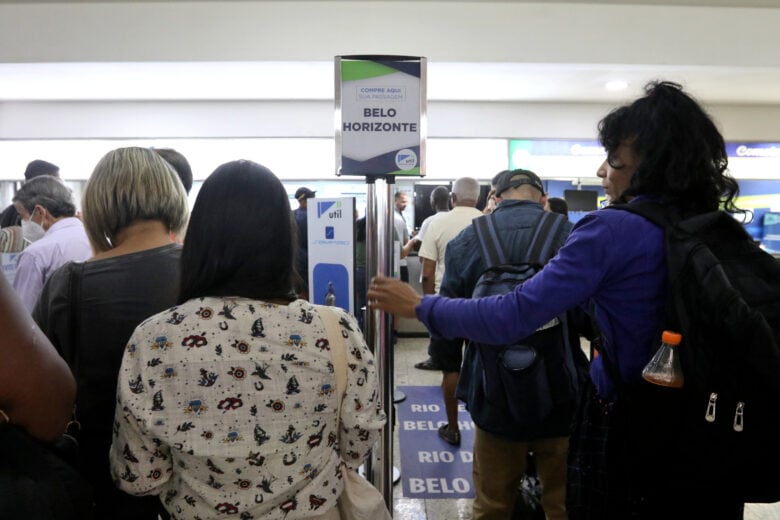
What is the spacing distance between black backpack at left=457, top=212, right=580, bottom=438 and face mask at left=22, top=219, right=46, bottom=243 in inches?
92.1

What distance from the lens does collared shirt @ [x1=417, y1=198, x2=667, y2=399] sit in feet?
3.48

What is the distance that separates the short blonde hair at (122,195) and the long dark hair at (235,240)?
18.1 inches

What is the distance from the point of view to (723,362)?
940mm

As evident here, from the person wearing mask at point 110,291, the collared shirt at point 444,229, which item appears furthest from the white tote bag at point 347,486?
the collared shirt at point 444,229

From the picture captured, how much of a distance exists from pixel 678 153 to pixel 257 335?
990 millimetres

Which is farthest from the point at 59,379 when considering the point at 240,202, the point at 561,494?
the point at 561,494

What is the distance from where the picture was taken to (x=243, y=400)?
0.92m

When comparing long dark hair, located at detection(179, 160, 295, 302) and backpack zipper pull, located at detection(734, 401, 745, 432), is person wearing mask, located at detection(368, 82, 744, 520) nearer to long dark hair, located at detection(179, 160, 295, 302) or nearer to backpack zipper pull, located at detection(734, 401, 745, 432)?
backpack zipper pull, located at detection(734, 401, 745, 432)

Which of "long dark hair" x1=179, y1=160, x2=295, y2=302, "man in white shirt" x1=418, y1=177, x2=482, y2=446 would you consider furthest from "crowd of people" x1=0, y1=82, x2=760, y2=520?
"man in white shirt" x1=418, y1=177, x2=482, y2=446

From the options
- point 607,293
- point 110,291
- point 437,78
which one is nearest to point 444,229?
point 437,78

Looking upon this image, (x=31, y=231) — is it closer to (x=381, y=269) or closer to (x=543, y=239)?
(x=381, y=269)

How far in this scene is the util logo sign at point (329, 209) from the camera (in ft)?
7.92

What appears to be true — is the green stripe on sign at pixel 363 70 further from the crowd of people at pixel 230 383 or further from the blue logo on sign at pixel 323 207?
the blue logo on sign at pixel 323 207

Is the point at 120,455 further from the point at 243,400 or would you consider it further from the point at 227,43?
the point at 227,43
